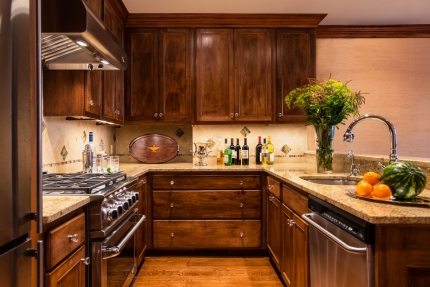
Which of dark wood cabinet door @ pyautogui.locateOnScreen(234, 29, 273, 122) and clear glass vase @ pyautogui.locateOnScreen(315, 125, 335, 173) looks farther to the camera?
dark wood cabinet door @ pyautogui.locateOnScreen(234, 29, 273, 122)

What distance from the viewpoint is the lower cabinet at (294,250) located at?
192 cm

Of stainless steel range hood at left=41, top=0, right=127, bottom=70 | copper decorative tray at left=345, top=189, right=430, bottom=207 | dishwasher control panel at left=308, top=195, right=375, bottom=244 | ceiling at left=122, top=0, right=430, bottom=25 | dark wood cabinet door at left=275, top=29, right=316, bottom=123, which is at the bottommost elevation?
dishwasher control panel at left=308, top=195, right=375, bottom=244

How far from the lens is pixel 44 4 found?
1468mm

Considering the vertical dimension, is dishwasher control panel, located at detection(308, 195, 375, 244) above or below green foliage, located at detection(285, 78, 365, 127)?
below

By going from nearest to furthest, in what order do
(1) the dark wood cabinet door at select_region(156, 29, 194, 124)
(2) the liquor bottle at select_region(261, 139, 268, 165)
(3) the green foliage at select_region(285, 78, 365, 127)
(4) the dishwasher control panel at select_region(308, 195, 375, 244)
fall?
(4) the dishwasher control panel at select_region(308, 195, 375, 244)
(3) the green foliage at select_region(285, 78, 365, 127)
(1) the dark wood cabinet door at select_region(156, 29, 194, 124)
(2) the liquor bottle at select_region(261, 139, 268, 165)

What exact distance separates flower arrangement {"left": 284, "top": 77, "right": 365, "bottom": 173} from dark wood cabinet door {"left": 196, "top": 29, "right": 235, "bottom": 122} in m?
1.10

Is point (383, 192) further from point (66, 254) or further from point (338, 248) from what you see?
point (66, 254)

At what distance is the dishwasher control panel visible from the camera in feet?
3.72

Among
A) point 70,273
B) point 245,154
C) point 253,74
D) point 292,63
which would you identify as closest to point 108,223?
point 70,273

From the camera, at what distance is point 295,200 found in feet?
6.93

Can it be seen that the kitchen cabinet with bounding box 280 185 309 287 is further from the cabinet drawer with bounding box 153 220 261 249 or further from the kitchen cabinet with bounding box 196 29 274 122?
the kitchen cabinet with bounding box 196 29 274 122

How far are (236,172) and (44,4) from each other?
212 cm

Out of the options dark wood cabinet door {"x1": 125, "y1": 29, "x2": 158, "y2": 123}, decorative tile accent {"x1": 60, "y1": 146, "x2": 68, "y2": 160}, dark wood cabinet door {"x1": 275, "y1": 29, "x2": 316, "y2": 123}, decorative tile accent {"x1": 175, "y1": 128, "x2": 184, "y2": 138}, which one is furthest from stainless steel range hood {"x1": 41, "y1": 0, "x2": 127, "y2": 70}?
dark wood cabinet door {"x1": 275, "y1": 29, "x2": 316, "y2": 123}

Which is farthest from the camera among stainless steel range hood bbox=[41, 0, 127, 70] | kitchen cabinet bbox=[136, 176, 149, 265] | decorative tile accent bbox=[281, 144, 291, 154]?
decorative tile accent bbox=[281, 144, 291, 154]
